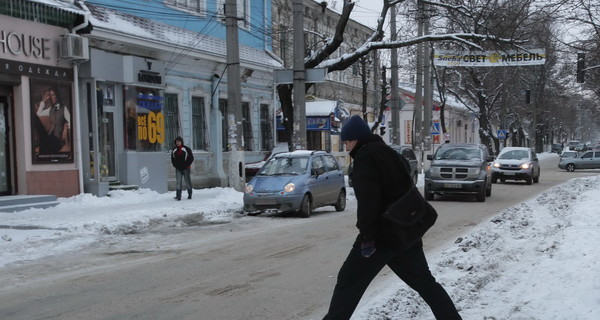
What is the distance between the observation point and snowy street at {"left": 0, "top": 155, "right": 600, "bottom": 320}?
5.77 m

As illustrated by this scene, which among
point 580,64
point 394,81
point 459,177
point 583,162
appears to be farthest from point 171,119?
point 583,162

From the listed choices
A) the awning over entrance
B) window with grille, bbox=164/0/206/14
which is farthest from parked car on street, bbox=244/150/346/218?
the awning over entrance

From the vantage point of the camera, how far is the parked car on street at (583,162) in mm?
40438

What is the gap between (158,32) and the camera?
1953cm

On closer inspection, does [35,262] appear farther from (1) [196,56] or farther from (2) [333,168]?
(1) [196,56]

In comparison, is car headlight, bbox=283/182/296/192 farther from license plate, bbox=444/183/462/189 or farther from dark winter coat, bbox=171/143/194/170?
license plate, bbox=444/183/462/189

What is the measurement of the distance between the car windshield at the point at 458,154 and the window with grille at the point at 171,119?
9.22 metres

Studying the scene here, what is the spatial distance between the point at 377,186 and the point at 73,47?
13.6m

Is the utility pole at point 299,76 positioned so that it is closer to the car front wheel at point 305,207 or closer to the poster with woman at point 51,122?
the car front wheel at point 305,207

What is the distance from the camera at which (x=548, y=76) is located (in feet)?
144

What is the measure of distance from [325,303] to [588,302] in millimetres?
2604

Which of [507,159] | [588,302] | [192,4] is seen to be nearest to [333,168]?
[192,4]

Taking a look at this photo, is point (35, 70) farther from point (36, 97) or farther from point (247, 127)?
point (247, 127)

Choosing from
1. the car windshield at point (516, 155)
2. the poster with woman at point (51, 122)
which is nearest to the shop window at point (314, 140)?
the car windshield at point (516, 155)
